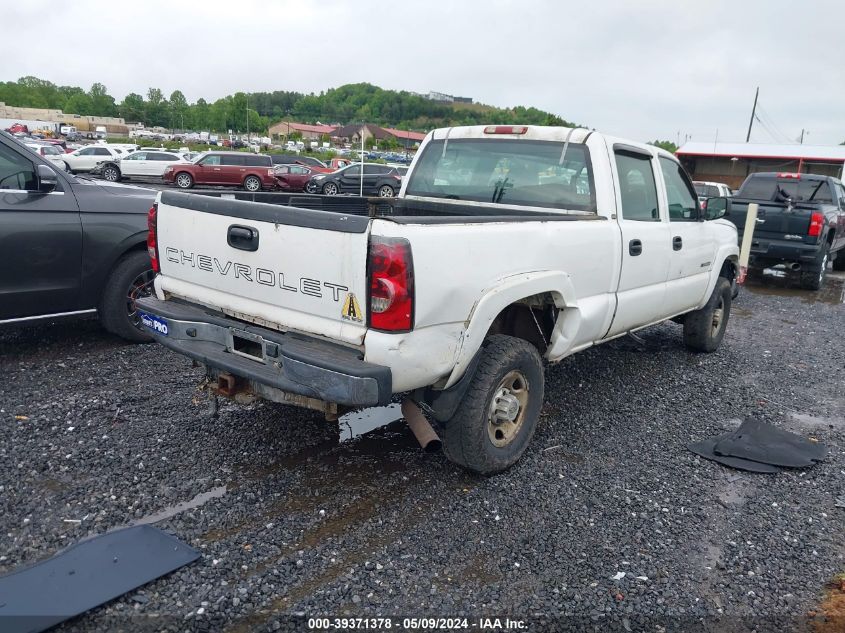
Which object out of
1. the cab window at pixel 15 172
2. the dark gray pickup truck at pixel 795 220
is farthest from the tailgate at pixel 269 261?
the dark gray pickup truck at pixel 795 220

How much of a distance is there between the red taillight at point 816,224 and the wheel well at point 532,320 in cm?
863

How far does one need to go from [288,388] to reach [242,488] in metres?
0.83

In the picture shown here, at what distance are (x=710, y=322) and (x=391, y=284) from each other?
4709 millimetres

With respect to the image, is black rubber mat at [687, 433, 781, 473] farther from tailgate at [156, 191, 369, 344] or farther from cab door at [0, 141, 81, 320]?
cab door at [0, 141, 81, 320]

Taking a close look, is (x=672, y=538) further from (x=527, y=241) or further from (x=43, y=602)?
(x=43, y=602)

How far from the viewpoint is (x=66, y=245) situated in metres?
5.41

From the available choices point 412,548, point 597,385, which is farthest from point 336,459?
point 597,385

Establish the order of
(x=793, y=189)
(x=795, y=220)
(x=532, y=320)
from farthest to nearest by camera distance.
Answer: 1. (x=793, y=189)
2. (x=795, y=220)
3. (x=532, y=320)

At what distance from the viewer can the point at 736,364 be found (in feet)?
21.9

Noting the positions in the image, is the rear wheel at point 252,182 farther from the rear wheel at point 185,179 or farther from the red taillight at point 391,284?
the red taillight at point 391,284

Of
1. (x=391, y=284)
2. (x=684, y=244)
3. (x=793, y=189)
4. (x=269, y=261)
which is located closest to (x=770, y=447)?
(x=684, y=244)

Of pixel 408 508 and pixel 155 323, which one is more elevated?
pixel 155 323

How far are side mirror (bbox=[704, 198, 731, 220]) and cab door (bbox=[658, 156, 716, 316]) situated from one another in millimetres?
77

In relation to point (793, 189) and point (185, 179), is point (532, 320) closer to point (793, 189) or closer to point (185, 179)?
point (793, 189)
